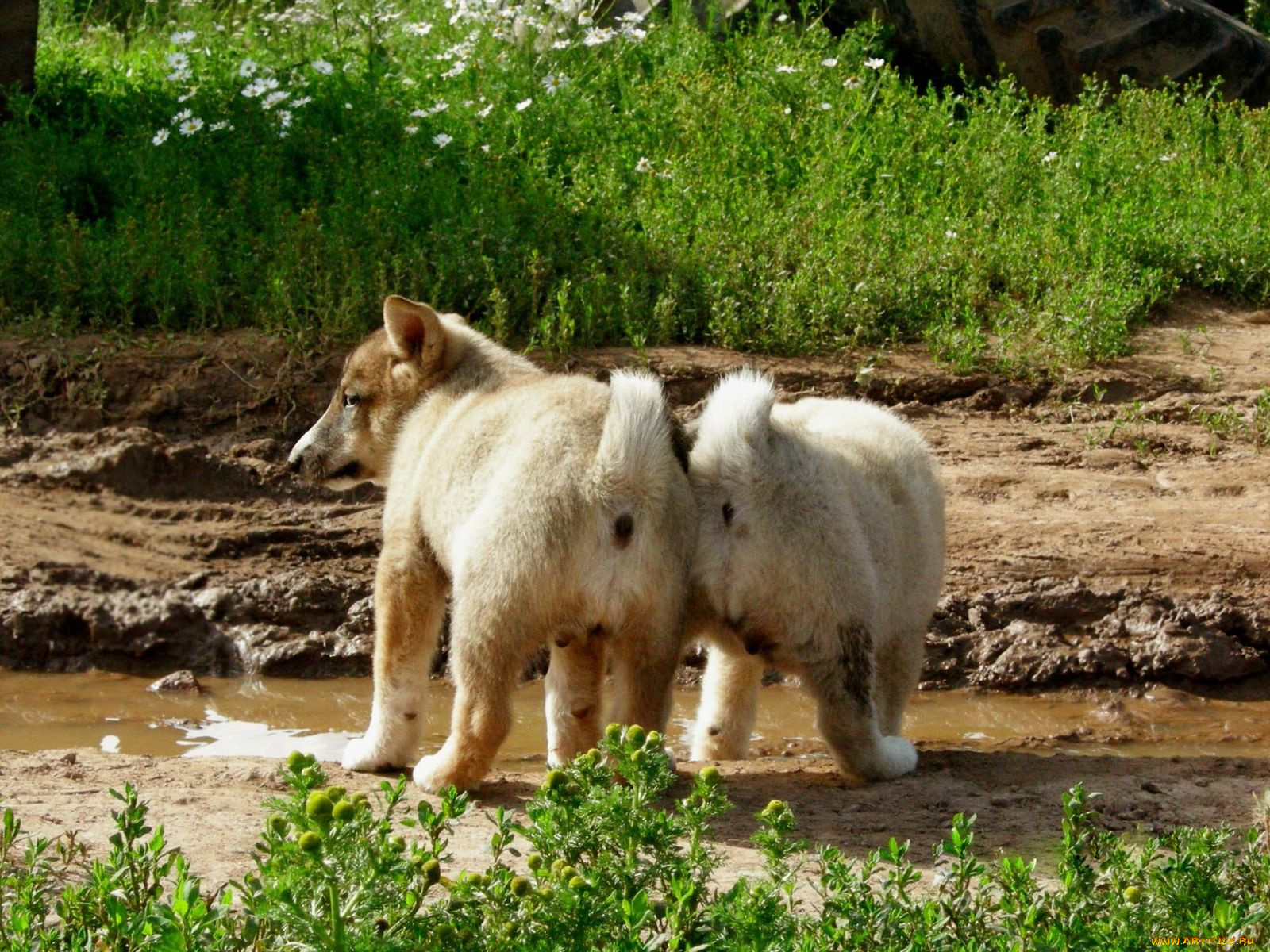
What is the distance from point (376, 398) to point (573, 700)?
152cm

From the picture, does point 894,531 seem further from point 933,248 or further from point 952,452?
point 933,248

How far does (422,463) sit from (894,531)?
5.23 feet

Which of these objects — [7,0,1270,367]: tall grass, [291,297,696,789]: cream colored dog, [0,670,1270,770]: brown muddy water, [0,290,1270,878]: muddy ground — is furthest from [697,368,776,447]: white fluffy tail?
[7,0,1270,367]: tall grass

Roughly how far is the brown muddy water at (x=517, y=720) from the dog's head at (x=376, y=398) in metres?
1.07

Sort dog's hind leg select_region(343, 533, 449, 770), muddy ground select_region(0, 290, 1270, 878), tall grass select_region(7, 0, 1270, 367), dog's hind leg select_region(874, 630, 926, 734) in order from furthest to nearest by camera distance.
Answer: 1. tall grass select_region(7, 0, 1270, 367)
2. muddy ground select_region(0, 290, 1270, 878)
3. dog's hind leg select_region(874, 630, 926, 734)
4. dog's hind leg select_region(343, 533, 449, 770)

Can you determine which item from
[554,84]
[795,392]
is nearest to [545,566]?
[795,392]

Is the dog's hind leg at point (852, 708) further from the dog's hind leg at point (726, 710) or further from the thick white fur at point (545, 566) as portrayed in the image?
the dog's hind leg at point (726, 710)

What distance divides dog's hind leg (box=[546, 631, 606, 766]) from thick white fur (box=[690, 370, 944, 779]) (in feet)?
1.20

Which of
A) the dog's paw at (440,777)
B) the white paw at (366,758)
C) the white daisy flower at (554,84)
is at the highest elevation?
the white daisy flower at (554,84)

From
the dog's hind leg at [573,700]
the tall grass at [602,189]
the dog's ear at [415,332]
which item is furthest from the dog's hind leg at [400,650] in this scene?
the tall grass at [602,189]

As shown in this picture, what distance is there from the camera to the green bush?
2.84m

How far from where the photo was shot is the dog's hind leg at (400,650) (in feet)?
17.4

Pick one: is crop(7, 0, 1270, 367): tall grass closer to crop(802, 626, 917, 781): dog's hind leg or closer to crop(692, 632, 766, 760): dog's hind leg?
crop(692, 632, 766, 760): dog's hind leg

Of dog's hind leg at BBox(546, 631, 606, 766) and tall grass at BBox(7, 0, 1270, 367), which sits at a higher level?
tall grass at BBox(7, 0, 1270, 367)
